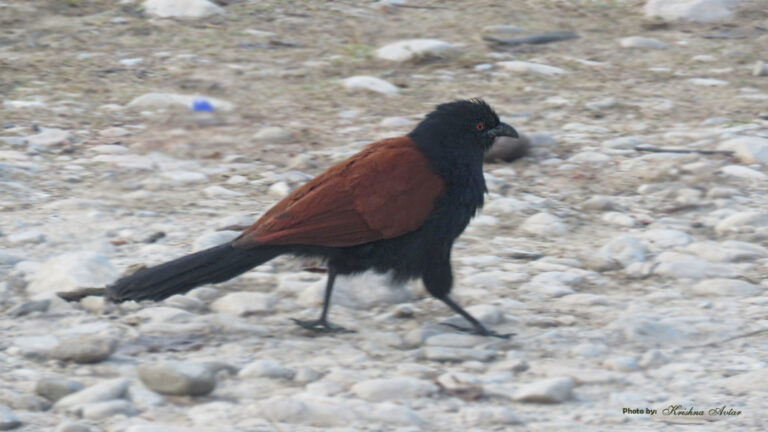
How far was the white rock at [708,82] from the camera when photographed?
7.59 metres

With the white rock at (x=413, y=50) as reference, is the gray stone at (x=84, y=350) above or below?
below

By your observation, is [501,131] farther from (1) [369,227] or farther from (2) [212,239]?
(2) [212,239]

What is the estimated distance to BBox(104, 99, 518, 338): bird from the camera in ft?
12.6

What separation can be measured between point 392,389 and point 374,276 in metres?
1.27

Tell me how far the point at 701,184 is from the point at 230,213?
2452mm

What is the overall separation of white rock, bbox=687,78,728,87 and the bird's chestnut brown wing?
162 inches

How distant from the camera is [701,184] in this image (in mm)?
5754

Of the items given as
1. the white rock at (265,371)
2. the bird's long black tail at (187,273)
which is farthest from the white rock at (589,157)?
the white rock at (265,371)

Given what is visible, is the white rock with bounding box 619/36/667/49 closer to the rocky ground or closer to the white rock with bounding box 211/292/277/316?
the rocky ground

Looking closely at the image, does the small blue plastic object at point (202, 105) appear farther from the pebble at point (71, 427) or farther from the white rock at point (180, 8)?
the pebble at point (71, 427)

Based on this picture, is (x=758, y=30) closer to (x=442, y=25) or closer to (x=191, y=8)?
(x=442, y=25)

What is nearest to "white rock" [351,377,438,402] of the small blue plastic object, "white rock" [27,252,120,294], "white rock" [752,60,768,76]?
"white rock" [27,252,120,294]

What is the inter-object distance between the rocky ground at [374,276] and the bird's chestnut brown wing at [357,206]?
0.37 meters

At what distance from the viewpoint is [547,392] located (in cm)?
330
